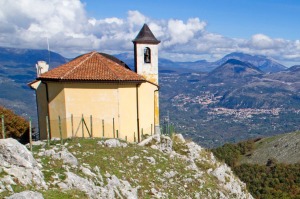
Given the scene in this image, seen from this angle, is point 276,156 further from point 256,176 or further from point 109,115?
point 109,115

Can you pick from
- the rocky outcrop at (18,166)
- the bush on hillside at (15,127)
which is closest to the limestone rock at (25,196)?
the rocky outcrop at (18,166)

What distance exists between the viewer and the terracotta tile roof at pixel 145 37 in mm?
37844

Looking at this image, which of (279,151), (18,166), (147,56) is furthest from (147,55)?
(279,151)

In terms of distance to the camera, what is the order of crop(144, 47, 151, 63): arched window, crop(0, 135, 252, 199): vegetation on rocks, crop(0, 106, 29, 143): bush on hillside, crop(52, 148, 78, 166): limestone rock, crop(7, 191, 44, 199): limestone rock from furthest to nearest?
crop(0, 106, 29, 143): bush on hillside → crop(144, 47, 151, 63): arched window → crop(52, 148, 78, 166): limestone rock → crop(0, 135, 252, 199): vegetation on rocks → crop(7, 191, 44, 199): limestone rock

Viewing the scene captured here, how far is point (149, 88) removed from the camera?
120 ft

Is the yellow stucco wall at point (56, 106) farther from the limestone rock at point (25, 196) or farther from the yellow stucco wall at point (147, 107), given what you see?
the limestone rock at point (25, 196)

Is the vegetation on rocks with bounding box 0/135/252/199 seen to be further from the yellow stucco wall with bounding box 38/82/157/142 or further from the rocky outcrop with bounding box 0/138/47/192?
the yellow stucco wall with bounding box 38/82/157/142

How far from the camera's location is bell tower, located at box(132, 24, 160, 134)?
124ft

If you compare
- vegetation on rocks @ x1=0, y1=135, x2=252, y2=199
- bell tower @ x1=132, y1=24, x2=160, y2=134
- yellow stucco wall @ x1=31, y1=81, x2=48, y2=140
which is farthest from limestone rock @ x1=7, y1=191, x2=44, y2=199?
bell tower @ x1=132, y1=24, x2=160, y2=134

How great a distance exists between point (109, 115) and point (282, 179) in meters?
71.8

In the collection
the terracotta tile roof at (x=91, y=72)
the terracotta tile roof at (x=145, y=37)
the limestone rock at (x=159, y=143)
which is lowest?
the limestone rock at (x=159, y=143)

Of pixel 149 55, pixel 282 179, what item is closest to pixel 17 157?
pixel 149 55

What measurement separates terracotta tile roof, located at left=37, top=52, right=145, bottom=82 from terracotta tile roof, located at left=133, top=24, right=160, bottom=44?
5.62m

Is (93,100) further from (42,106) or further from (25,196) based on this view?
(25,196)
